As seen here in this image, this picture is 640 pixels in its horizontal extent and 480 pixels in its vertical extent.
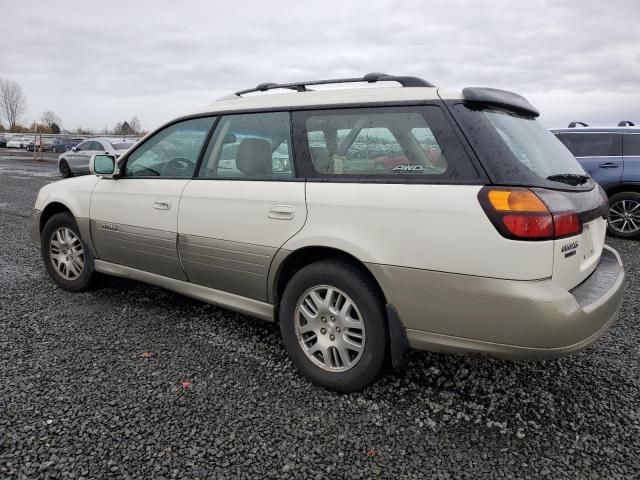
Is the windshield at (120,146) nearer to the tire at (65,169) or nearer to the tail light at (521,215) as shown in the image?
the tire at (65,169)

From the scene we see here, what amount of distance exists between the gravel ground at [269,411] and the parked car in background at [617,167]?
4.42 metres

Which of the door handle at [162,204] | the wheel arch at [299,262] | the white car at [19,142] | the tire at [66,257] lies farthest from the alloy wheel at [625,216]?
→ the white car at [19,142]

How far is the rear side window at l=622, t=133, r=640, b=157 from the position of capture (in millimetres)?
7422

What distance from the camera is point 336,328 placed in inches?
104

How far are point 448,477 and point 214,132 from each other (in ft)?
8.20

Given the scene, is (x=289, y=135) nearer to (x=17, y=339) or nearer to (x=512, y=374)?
(x=512, y=374)

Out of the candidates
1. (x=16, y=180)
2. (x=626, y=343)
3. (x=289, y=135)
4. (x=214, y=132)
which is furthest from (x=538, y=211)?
(x=16, y=180)

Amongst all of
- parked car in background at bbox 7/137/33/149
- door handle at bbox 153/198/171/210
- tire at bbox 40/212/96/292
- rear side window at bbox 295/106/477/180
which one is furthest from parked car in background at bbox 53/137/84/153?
rear side window at bbox 295/106/477/180

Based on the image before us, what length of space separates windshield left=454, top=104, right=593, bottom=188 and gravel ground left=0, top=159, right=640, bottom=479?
1.20m

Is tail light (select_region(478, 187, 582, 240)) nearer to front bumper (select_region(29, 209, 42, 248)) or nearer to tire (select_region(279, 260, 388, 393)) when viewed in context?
tire (select_region(279, 260, 388, 393))

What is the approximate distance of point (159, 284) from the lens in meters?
3.60

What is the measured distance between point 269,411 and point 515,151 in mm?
1789

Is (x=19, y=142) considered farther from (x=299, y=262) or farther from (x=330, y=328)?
(x=330, y=328)

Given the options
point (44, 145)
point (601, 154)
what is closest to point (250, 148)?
point (601, 154)
